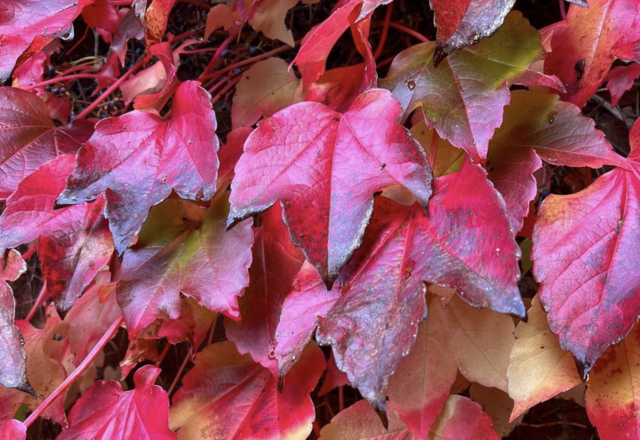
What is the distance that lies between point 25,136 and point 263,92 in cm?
33

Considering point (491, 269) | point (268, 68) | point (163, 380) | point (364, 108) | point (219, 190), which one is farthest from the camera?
point (163, 380)

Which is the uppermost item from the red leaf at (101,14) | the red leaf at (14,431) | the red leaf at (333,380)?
the red leaf at (101,14)

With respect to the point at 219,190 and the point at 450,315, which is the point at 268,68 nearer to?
the point at 219,190

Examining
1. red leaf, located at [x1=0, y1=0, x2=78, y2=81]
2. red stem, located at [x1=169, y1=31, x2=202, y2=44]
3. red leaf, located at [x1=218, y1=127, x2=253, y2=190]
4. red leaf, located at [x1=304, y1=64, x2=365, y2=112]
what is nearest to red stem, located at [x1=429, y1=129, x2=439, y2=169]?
red leaf, located at [x1=304, y1=64, x2=365, y2=112]

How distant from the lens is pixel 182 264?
1.89 ft

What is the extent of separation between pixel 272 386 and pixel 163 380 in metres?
0.48

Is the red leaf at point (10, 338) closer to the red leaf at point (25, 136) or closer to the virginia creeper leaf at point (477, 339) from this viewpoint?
the red leaf at point (25, 136)

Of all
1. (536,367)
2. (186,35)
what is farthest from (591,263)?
(186,35)

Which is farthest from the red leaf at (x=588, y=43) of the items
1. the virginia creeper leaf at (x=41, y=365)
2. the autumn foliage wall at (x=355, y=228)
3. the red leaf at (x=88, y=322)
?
the virginia creeper leaf at (x=41, y=365)

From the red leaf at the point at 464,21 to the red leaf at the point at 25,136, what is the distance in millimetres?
528

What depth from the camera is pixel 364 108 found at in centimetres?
50

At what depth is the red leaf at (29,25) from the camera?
0.64 meters

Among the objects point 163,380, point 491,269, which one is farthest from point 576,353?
point 163,380

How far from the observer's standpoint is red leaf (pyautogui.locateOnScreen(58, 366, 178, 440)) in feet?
1.95
